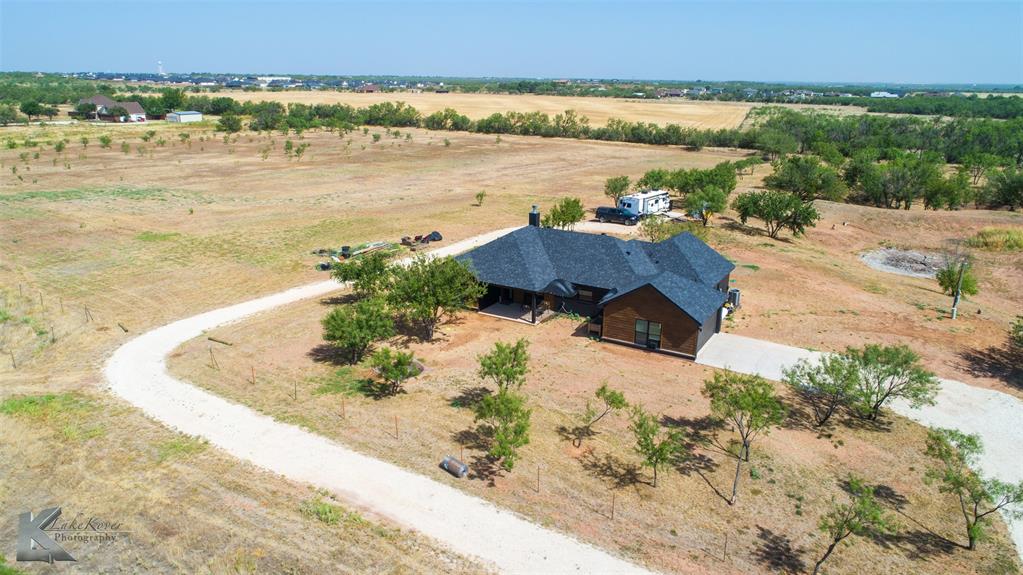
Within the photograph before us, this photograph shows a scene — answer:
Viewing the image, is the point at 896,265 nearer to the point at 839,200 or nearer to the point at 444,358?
the point at 839,200

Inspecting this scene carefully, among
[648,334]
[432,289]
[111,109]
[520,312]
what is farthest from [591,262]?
[111,109]

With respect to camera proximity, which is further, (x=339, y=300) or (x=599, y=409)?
(x=339, y=300)

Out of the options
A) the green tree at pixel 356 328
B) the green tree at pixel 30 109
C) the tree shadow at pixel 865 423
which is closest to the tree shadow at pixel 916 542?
the tree shadow at pixel 865 423

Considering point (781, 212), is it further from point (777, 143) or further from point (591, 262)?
point (777, 143)

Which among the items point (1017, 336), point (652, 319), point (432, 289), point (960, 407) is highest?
point (432, 289)

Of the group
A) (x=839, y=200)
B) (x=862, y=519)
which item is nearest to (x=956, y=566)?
(x=862, y=519)

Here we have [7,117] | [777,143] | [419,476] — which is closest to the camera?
[419,476]

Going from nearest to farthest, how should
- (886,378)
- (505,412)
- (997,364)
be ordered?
(505,412) < (886,378) < (997,364)
